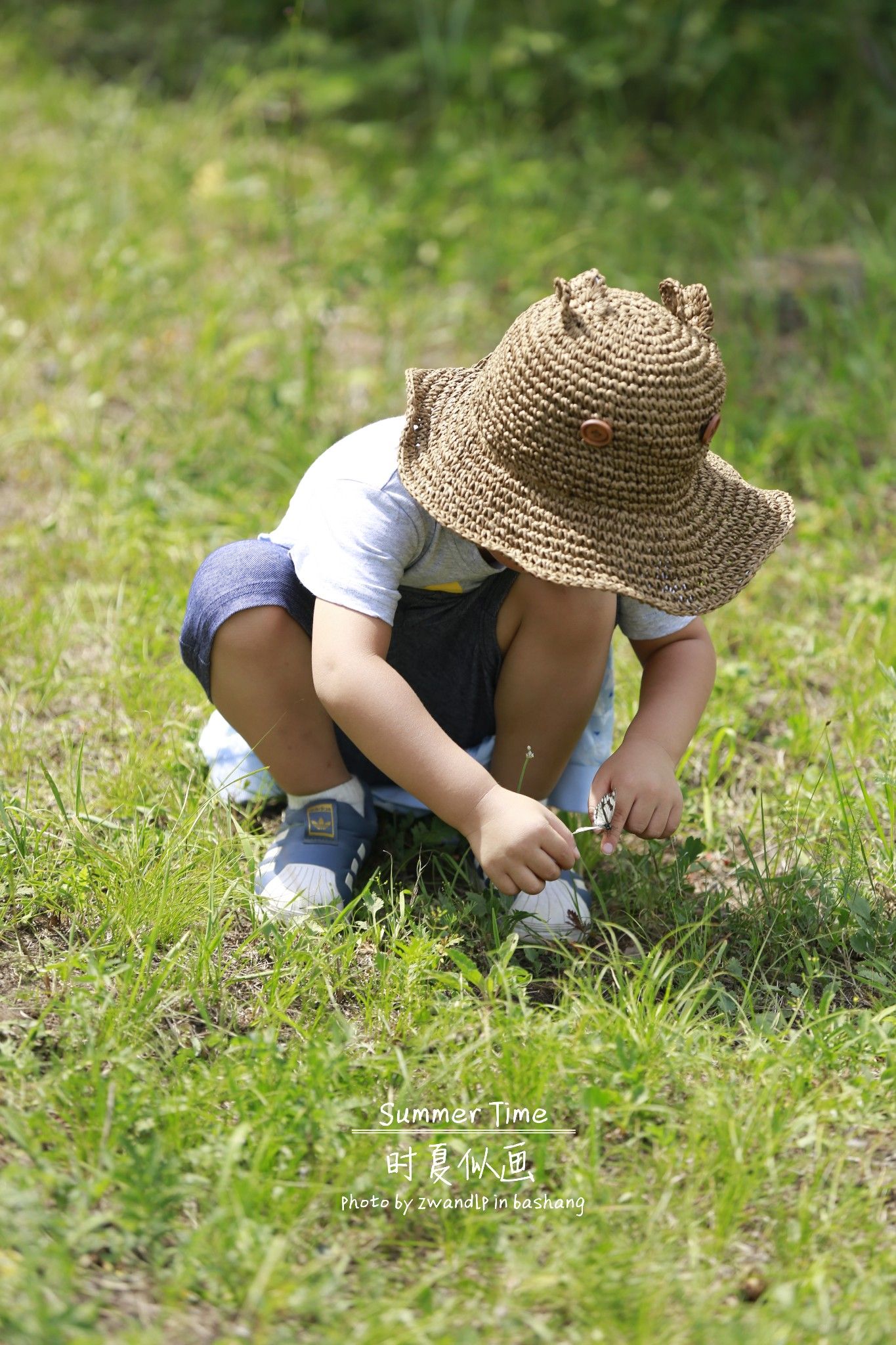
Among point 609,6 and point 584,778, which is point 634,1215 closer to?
point 584,778

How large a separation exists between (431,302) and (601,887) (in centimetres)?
225

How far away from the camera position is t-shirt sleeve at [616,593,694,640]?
73.6 inches

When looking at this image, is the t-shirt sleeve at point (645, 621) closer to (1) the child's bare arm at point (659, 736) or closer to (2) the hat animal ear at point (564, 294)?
(1) the child's bare arm at point (659, 736)

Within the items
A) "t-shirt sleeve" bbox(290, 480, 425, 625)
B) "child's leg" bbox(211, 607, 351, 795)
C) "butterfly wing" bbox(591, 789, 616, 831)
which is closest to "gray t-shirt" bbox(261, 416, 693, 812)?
"t-shirt sleeve" bbox(290, 480, 425, 625)

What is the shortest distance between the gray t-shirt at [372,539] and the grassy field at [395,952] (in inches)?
16.7

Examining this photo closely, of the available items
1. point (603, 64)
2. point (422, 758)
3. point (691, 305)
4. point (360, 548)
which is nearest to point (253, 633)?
point (360, 548)

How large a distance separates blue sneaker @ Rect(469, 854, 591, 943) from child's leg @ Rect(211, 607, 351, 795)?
303 millimetres

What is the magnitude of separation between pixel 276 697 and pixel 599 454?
23.7 inches

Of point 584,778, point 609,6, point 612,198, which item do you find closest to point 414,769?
point 584,778

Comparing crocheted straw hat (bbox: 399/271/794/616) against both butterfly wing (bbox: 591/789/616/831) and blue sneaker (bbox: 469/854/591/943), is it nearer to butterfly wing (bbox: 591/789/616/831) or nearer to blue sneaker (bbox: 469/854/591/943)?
butterfly wing (bbox: 591/789/616/831)

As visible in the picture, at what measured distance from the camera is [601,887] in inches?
76.5

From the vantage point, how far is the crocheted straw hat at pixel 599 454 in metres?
1.50

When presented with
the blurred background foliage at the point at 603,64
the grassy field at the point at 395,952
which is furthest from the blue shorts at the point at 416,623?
the blurred background foliage at the point at 603,64

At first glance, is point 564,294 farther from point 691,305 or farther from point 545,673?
point 545,673
